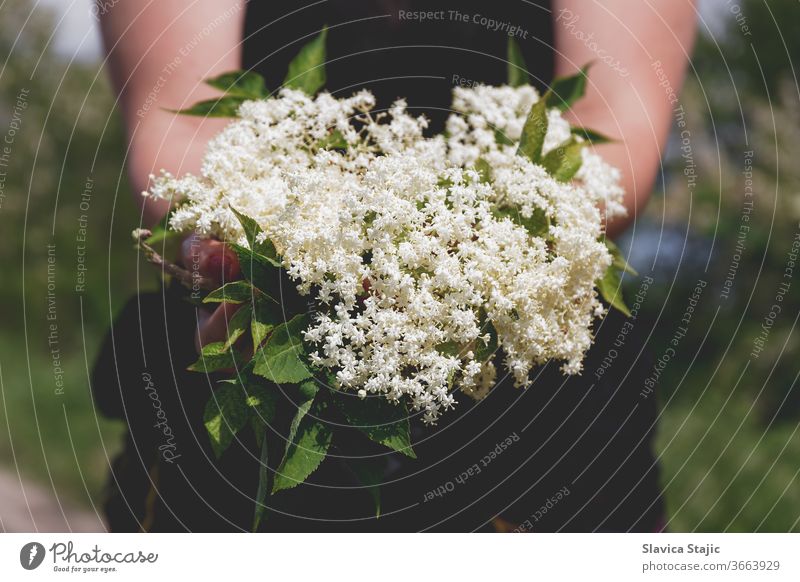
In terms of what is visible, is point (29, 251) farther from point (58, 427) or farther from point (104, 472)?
point (104, 472)

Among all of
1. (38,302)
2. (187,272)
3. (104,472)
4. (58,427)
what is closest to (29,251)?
(38,302)

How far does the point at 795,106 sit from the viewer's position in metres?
4.60

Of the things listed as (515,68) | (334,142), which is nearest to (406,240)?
(334,142)

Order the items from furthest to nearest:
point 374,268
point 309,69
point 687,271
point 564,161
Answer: point 687,271 < point 309,69 < point 564,161 < point 374,268

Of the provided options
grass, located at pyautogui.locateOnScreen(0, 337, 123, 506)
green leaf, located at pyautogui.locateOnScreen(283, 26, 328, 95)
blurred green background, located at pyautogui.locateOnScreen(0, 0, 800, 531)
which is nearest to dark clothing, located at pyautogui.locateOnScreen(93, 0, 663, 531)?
green leaf, located at pyautogui.locateOnScreen(283, 26, 328, 95)

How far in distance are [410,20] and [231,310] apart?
1.03 m

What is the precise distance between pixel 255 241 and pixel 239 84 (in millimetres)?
437

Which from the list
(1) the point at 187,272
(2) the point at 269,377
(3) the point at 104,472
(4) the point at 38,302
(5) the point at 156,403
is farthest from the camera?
(4) the point at 38,302

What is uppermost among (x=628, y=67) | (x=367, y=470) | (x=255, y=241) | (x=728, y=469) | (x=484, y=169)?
(x=628, y=67)

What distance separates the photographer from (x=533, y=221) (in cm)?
121

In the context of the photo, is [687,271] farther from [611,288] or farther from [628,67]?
[611,288]

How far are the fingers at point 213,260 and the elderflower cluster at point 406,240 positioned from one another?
0.03m

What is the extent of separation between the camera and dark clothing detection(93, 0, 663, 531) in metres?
1.45

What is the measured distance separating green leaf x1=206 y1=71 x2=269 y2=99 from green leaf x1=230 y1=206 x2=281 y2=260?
1.24ft
